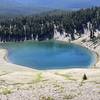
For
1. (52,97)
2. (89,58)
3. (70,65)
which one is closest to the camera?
(52,97)

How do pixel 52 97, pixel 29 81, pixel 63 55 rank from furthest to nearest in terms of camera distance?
pixel 63 55 → pixel 29 81 → pixel 52 97

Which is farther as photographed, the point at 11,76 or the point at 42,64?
the point at 42,64

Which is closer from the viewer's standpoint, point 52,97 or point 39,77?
point 52,97

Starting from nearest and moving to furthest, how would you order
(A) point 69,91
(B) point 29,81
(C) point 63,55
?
(A) point 69,91, (B) point 29,81, (C) point 63,55

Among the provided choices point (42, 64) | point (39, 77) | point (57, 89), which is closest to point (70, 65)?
point (42, 64)

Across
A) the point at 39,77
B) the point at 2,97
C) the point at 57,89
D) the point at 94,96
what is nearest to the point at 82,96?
the point at 94,96

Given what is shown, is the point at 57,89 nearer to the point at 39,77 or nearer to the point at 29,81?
the point at 29,81

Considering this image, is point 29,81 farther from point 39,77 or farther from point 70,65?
point 70,65

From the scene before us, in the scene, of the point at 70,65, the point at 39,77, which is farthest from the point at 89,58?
the point at 39,77

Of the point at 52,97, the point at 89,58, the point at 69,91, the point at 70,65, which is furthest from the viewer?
the point at 89,58
